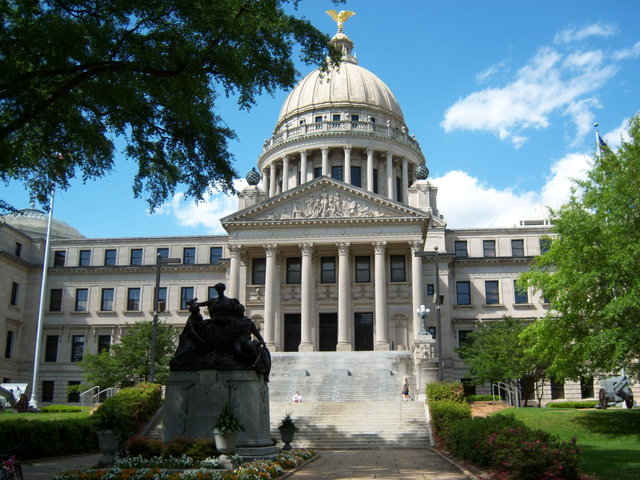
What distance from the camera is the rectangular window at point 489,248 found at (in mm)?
66438

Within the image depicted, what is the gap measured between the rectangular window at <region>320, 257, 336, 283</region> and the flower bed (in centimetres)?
3772

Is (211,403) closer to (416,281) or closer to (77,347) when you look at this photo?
(416,281)

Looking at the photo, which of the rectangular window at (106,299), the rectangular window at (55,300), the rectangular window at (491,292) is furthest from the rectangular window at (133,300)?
the rectangular window at (491,292)

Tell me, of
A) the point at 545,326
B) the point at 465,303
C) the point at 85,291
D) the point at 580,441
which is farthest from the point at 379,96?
the point at 580,441

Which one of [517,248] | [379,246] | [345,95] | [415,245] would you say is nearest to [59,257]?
[379,246]

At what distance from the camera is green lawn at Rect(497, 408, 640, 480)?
70.6 ft

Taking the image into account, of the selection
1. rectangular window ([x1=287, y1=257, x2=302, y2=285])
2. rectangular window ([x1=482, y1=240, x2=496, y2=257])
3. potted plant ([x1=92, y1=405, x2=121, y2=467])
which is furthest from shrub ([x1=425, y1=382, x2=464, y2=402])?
rectangular window ([x1=482, y1=240, x2=496, y2=257])

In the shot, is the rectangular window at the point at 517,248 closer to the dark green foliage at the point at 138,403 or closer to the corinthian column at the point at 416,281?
the corinthian column at the point at 416,281

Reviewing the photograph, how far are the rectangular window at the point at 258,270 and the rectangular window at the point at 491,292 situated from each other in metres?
21.8

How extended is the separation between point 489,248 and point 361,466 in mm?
50111

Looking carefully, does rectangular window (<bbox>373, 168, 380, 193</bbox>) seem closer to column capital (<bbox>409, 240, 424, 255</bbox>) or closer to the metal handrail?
column capital (<bbox>409, 240, 424, 255</bbox>)

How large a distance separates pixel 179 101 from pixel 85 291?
52.2 meters

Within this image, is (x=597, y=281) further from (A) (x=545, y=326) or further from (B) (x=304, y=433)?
(B) (x=304, y=433)

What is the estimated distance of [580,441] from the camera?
26781 mm
